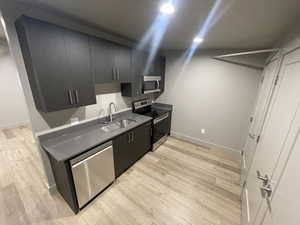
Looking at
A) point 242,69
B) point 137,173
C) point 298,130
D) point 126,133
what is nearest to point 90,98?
point 126,133

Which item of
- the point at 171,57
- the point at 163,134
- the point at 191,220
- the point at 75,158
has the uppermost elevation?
the point at 171,57

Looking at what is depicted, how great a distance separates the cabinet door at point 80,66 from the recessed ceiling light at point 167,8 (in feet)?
3.56

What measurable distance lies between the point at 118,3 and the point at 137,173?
254cm

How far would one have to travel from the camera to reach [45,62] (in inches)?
54.0

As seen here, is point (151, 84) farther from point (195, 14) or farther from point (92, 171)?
point (92, 171)

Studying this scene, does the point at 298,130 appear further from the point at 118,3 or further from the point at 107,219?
the point at 107,219

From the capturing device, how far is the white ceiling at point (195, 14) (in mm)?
1148

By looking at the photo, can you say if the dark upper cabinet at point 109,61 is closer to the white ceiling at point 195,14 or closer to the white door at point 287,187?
the white ceiling at point 195,14

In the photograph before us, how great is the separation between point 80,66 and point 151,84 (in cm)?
180

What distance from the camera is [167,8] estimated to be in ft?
4.11

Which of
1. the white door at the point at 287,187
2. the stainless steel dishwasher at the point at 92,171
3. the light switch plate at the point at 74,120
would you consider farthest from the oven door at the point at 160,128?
the white door at the point at 287,187

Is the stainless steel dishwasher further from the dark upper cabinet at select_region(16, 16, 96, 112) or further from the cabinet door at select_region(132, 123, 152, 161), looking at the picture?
the dark upper cabinet at select_region(16, 16, 96, 112)

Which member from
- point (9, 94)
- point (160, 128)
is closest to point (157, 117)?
point (160, 128)

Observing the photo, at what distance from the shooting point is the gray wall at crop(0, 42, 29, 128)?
3666 mm
